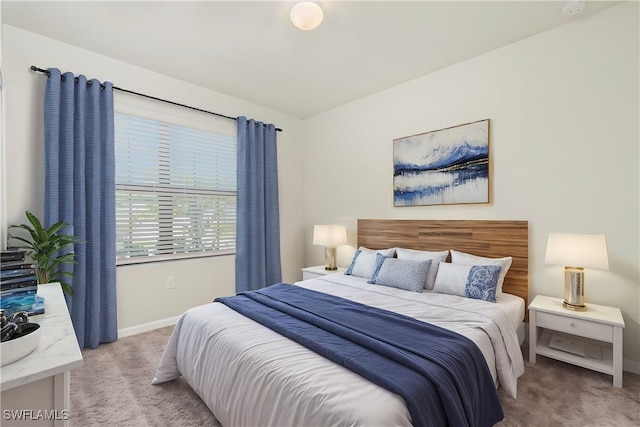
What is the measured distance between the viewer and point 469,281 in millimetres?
2459

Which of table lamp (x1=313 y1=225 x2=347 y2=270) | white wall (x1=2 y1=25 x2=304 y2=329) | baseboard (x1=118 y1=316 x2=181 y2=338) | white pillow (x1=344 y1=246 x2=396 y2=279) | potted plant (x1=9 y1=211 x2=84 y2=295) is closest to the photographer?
potted plant (x1=9 y1=211 x2=84 y2=295)

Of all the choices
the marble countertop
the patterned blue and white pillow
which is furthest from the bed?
the marble countertop

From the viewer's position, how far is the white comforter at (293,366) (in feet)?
3.82

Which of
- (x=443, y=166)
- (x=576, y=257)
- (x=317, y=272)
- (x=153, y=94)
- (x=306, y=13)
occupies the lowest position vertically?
(x=317, y=272)

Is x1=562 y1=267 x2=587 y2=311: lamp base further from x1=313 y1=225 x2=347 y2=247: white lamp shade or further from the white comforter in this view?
x1=313 y1=225 x2=347 y2=247: white lamp shade

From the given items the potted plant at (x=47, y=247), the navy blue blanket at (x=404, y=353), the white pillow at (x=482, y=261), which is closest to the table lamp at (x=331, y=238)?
the white pillow at (x=482, y=261)

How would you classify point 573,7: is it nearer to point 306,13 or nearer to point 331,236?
point 306,13

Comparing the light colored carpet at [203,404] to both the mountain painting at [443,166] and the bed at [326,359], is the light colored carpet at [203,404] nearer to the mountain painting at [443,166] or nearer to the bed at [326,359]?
the bed at [326,359]

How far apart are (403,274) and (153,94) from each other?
3159 mm

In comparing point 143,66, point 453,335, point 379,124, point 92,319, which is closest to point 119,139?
point 143,66

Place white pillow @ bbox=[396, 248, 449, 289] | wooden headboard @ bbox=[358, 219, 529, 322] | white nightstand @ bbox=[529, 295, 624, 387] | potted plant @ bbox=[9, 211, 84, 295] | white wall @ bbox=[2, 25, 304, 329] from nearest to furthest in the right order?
1. white nightstand @ bbox=[529, 295, 624, 387]
2. potted plant @ bbox=[9, 211, 84, 295]
3. white wall @ bbox=[2, 25, 304, 329]
4. wooden headboard @ bbox=[358, 219, 529, 322]
5. white pillow @ bbox=[396, 248, 449, 289]

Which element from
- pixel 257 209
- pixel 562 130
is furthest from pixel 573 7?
pixel 257 209

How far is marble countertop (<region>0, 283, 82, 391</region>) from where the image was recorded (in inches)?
33.0

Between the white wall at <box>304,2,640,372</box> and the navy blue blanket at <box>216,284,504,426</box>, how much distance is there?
152cm
